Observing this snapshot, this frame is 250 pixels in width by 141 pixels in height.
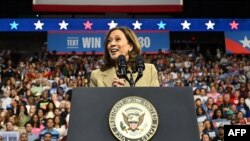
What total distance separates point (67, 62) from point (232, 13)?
735cm

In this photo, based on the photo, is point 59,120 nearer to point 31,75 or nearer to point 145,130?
point 31,75

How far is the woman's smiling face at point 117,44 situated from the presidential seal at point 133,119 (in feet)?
1.54

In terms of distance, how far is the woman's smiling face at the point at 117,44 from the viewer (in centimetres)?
223

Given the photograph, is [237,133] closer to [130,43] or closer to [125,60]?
[130,43]

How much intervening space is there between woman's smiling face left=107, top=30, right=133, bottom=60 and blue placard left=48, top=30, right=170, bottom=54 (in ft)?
40.0

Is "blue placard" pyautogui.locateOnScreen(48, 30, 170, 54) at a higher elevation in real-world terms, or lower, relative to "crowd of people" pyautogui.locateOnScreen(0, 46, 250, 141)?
higher

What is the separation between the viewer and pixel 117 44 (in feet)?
7.34

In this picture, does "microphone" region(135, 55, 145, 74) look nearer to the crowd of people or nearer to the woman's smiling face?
the woman's smiling face

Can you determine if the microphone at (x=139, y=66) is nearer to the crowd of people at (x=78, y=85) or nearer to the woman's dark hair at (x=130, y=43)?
the woman's dark hair at (x=130, y=43)

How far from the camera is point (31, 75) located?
12.1 meters

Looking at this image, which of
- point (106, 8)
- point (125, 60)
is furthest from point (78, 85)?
point (125, 60)

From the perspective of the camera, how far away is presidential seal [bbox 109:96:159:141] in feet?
5.76

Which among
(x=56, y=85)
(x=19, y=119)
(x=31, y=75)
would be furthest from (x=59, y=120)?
(x=31, y=75)

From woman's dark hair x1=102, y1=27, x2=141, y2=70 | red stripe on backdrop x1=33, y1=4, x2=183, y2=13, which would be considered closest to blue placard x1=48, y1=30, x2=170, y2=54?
red stripe on backdrop x1=33, y1=4, x2=183, y2=13
